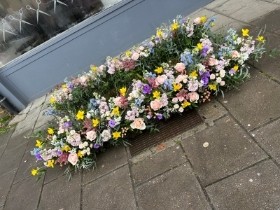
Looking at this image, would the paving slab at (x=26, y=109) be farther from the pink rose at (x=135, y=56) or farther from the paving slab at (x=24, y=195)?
the pink rose at (x=135, y=56)

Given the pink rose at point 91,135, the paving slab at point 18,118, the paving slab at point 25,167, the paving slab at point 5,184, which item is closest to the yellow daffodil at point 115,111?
the pink rose at point 91,135

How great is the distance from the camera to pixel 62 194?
131 inches

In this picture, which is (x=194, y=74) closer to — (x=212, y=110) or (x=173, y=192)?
(x=212, y=110)

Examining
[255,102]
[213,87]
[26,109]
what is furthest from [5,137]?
[255,102]

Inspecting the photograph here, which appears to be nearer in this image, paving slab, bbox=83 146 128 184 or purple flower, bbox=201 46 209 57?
paving slab, bbox=83 146 128 184

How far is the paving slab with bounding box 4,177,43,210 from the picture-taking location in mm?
3504

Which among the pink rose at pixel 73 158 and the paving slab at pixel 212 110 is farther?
the pink rose at pixel 73 158

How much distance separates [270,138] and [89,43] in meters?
4.09

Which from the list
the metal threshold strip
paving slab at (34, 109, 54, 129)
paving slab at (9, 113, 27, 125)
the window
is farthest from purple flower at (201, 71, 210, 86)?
paving slab at (9, 113, 27, 125)

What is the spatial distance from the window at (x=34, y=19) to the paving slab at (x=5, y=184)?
2.45m

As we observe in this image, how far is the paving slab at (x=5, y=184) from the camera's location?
155 inches

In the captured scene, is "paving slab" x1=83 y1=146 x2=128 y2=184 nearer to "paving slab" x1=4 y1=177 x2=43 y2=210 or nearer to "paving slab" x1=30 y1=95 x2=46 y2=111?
"paving slab" x1=4 y1=177 x2=43 y2=210

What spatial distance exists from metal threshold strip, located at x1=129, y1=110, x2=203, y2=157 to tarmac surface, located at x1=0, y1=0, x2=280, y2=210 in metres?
0.08

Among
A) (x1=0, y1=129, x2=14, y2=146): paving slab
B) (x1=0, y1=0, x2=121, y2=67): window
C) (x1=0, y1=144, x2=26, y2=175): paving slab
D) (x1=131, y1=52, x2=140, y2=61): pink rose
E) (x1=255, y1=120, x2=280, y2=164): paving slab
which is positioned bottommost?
(x1=0, y1=129, x2=14, y2=146): paving slab
